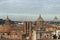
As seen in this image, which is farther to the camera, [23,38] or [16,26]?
[16,26]

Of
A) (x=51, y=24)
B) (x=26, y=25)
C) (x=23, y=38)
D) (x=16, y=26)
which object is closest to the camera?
(x=23, y=38)

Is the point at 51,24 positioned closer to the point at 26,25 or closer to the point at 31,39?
the point at 26,25

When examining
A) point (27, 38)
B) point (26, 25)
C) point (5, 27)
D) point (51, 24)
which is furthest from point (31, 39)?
point (51, 24)

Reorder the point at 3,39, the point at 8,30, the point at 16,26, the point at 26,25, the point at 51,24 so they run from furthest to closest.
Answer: the point at 51,24 < the point at 16,26 < the point at 8,30 < the point at 26,25 < the point at 3,39

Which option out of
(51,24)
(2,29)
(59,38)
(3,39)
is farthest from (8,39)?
(51,24)

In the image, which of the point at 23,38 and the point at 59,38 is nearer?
the point at 23,38

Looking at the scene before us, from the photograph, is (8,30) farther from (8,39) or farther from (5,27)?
(8,39)

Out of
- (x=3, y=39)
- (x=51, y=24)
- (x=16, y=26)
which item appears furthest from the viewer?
(x=51, y=24)

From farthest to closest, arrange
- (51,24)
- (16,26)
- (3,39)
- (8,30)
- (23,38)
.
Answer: (51,24)
(16,26)
(8,30)
(3,39)
(23,38)
